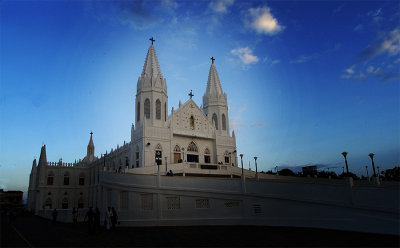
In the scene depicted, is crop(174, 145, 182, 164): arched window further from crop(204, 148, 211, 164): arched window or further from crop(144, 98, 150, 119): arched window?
crop(144, 98, 150, 119): arched window

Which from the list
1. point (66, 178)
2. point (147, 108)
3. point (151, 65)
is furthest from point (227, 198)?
point (66, 178)

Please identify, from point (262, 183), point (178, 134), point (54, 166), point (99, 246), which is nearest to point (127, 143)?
point (178, 134)

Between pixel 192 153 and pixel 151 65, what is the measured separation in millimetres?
14457

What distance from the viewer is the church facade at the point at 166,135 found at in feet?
121

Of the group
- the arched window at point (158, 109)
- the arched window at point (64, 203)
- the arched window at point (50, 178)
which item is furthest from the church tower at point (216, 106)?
the arched window at point (50, 178)

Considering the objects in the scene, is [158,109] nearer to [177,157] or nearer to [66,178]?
[177,157]

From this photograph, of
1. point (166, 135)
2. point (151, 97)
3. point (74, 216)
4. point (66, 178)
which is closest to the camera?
point (74, 216)

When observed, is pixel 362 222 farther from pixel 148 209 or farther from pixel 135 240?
pixel 148 209

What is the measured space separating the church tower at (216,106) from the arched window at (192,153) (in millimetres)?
5641

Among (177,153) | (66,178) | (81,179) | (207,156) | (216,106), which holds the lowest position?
(81,179)

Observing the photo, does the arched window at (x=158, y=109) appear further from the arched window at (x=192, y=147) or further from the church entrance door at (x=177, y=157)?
the arched window at (x=192, y=147)

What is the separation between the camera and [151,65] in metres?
42.2

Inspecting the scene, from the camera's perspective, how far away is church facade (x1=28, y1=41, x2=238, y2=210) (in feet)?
121

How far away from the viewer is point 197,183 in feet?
63.5
